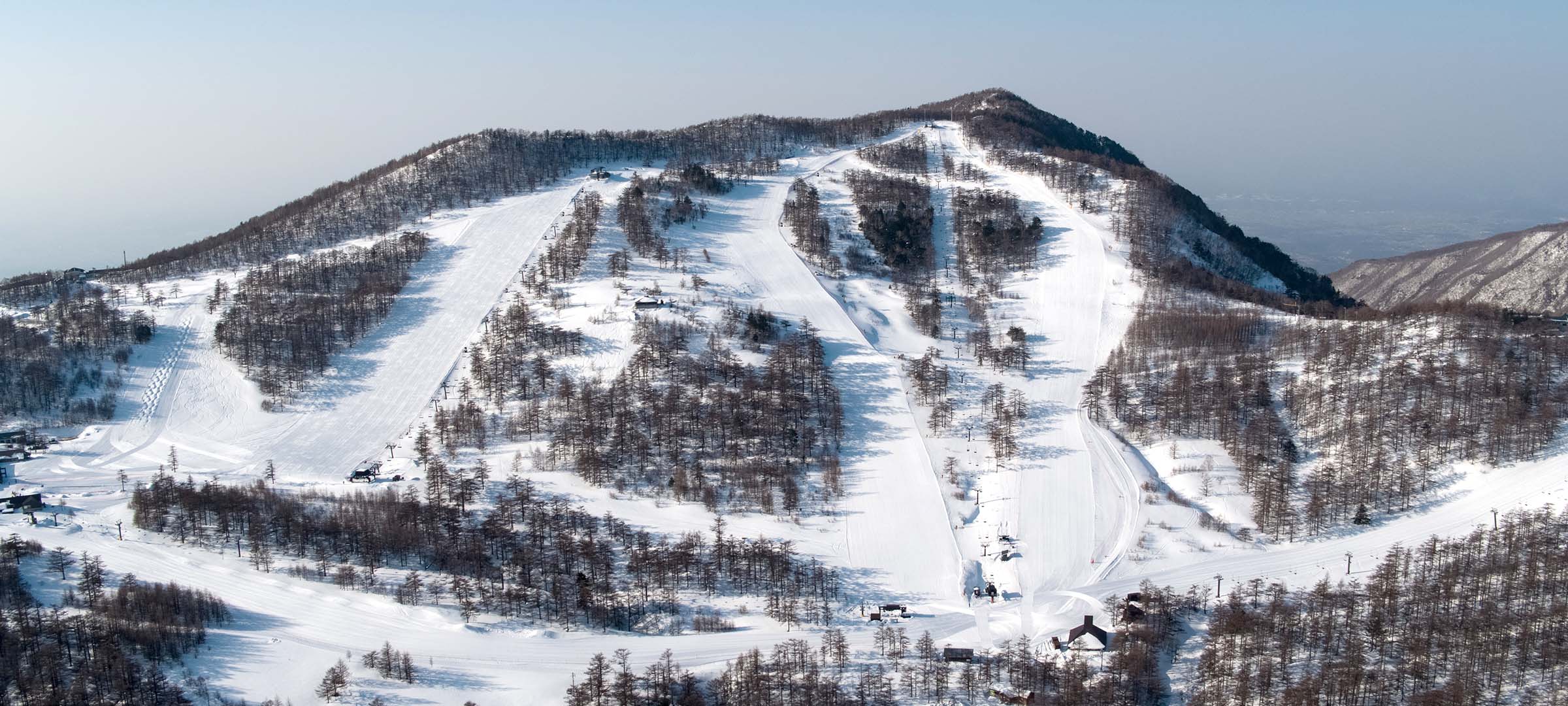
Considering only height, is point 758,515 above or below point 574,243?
below

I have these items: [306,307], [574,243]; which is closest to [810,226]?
[574,243]

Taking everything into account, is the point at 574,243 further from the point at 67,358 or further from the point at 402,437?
the point at 67,358

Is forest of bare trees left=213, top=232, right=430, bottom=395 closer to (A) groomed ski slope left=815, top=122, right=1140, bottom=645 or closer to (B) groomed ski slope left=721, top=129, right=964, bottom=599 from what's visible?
(B) groomed ski slope left=721, top=129, right=964, bottom=599

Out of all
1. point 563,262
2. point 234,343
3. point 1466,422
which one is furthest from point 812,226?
point 1466,422

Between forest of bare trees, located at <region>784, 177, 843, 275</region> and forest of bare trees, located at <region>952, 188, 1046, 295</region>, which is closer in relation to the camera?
forest of bare trees, located at <region>952, 188, 1046, 295</region>

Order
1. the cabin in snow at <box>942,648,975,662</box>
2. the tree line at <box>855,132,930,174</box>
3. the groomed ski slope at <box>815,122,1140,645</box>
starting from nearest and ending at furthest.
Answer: the cabin in snow at <box>942,648,975,662</box>
the groomed ski slope at <box>815,122,1140,645</box>
the tree line at <box>855,132,930,174</box>

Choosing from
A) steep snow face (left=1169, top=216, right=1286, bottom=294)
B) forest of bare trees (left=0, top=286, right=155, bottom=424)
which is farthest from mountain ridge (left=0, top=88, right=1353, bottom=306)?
forest of bare trees (left=0, top=286, right=155, bottom=424)

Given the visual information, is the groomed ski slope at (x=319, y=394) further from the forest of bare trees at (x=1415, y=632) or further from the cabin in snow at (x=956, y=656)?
the forest of bare trees at (x=1415, y=632)
